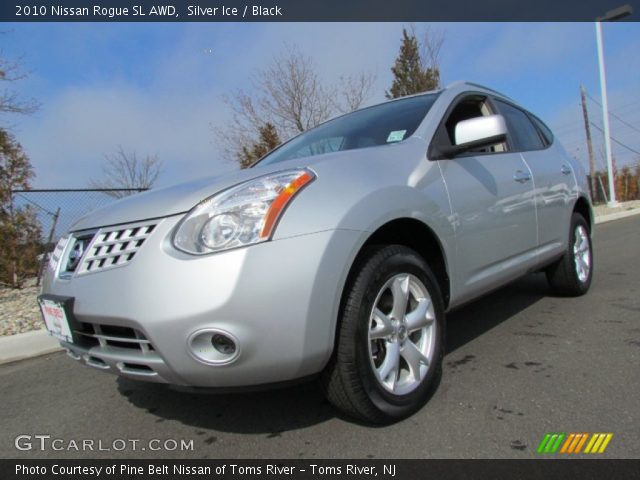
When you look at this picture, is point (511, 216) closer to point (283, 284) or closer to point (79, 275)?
point (283, 284)

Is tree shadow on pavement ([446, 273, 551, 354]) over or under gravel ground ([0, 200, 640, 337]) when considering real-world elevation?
under

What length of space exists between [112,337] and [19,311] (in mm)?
4402

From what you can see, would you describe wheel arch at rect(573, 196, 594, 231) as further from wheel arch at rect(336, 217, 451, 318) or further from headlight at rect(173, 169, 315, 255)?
headlight at rect(173, 169, 315, 255)

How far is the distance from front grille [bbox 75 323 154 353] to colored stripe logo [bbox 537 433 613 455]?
5.33 feet

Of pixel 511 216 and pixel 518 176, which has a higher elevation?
pixel 518 176

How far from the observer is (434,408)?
88.4 inches

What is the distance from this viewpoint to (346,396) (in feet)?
6.32

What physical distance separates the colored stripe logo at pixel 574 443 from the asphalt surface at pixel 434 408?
3 centimetres

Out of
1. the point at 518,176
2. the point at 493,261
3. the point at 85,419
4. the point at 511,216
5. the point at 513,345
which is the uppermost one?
the point at 518,176

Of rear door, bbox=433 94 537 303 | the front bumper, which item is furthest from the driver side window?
the front bumper

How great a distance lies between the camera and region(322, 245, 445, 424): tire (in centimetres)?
191

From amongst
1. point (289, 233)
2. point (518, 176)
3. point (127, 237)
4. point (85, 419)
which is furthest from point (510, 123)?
point (85, 419)

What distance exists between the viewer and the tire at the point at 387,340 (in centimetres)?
191

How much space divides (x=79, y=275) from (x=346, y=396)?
4.08ft
